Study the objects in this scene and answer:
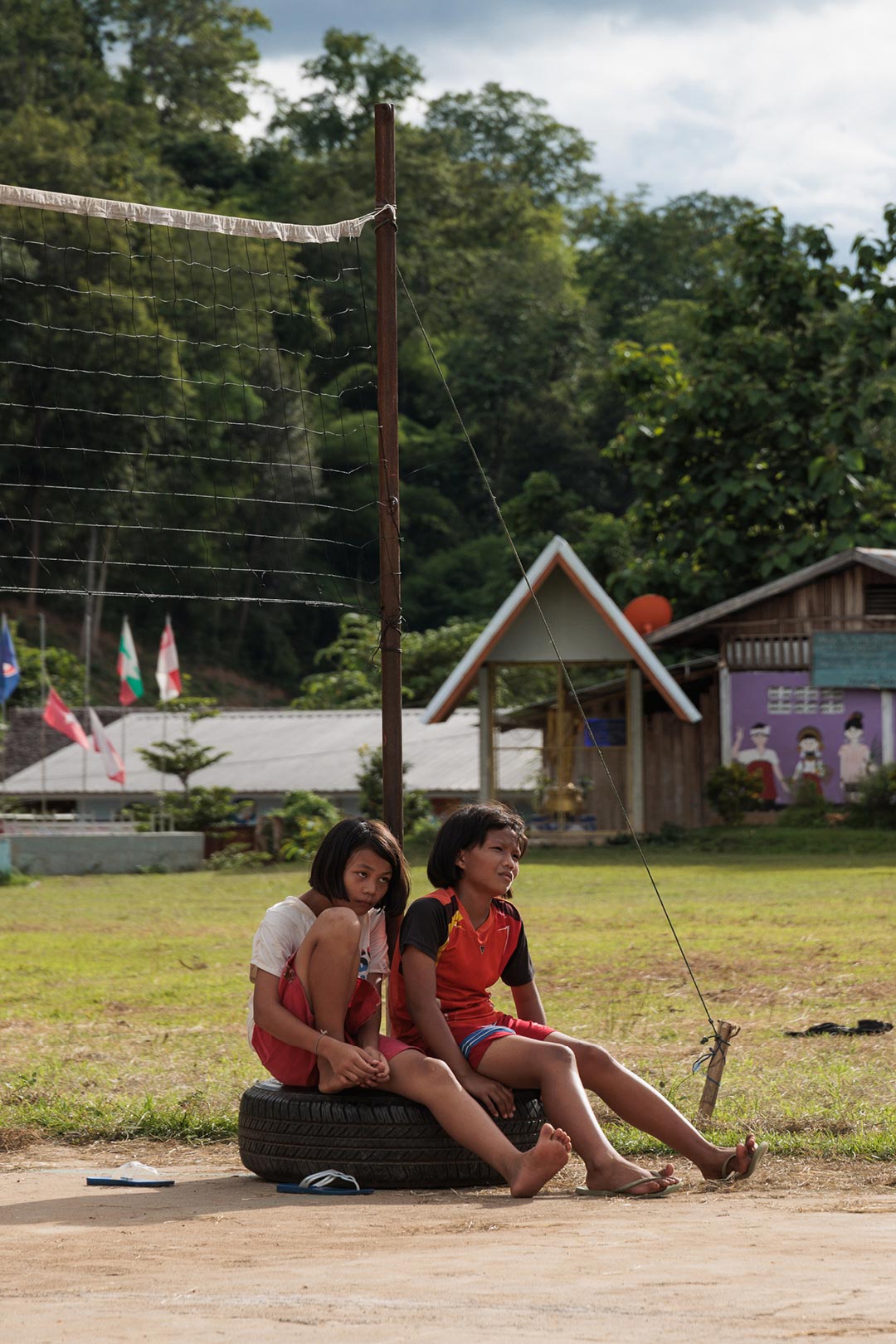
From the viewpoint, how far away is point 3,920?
1609cm

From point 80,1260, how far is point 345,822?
1.75 m

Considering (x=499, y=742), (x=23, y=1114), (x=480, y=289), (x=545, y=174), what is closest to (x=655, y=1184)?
(x=23, y=1114)

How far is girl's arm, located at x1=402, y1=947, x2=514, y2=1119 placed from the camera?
5.53m

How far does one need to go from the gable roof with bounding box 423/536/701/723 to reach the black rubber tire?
17679 mm

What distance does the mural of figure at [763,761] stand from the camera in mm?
25109

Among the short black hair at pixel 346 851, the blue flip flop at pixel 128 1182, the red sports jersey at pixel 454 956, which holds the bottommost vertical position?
the blue flip flop at pixel 128 1182

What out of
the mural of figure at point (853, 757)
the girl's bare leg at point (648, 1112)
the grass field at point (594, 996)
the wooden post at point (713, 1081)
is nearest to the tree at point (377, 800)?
the mural of figure at point (853, 757)

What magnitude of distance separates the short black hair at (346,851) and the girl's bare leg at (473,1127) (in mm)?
568

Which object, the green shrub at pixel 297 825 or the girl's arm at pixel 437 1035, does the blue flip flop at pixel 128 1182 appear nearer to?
the girl's arm at pixel 437 1035

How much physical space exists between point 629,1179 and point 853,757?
20.4 meters

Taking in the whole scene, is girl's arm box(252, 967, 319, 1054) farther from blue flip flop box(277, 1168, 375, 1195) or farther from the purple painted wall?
→ the purple painted wall

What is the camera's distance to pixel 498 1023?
18.9 feet

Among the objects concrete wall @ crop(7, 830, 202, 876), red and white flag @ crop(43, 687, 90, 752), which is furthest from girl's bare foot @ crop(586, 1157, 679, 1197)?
red and white flag @ crop(43, 687, 90, 752)

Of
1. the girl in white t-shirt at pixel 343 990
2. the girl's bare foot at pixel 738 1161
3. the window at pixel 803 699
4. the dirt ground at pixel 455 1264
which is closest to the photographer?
the dirt ground at pixel 455 1264
